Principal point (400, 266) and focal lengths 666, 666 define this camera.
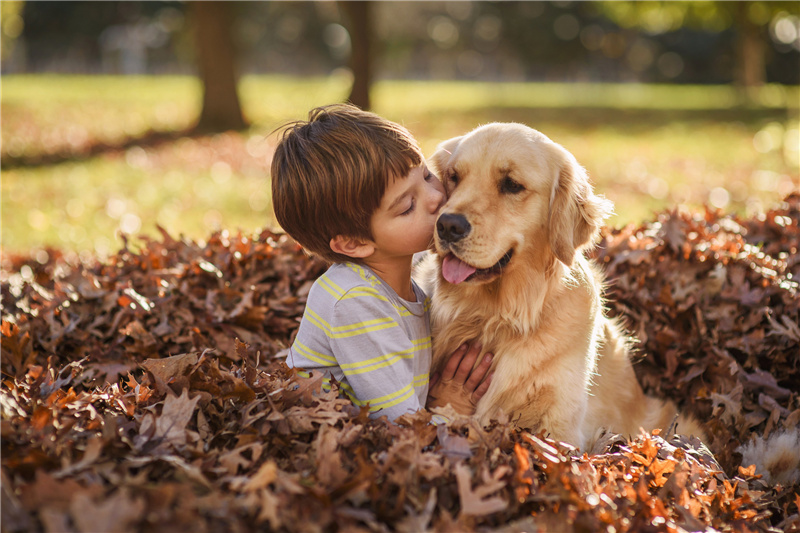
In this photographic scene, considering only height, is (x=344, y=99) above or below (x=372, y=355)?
above

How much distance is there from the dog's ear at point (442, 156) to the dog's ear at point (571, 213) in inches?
22.5

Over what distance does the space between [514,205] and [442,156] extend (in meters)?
0.57

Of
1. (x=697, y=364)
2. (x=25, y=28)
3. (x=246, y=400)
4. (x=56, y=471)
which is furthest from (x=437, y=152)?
(x=25, y=28)

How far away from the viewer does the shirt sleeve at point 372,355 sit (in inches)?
106

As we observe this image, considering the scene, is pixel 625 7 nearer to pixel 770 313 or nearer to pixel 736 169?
pixel 736 169

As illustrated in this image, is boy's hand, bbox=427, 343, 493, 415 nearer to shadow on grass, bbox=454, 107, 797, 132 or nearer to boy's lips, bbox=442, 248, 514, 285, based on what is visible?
boy's lips, bbox=442, 248, 514, 285

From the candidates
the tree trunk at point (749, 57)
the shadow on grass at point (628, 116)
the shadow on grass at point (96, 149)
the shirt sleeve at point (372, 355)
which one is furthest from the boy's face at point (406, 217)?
the tree trunk at point (749, 57)

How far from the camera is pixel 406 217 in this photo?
9.41 ft

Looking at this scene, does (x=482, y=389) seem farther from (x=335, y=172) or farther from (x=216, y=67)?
(x=216, y=67)

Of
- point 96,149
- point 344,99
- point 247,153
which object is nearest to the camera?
point 344,99

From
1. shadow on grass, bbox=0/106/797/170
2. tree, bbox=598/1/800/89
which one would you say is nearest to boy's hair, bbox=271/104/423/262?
shadow on grass, bbox=0/106/797/170

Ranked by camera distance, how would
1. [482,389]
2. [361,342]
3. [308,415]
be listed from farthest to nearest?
1. [482,389]
2. [361,342]
3. [308,415]

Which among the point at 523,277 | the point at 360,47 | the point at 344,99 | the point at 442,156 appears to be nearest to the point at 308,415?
the point at 523,277

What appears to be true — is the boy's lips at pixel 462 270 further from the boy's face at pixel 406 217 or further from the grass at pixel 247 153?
the grass at pixel 247 153
